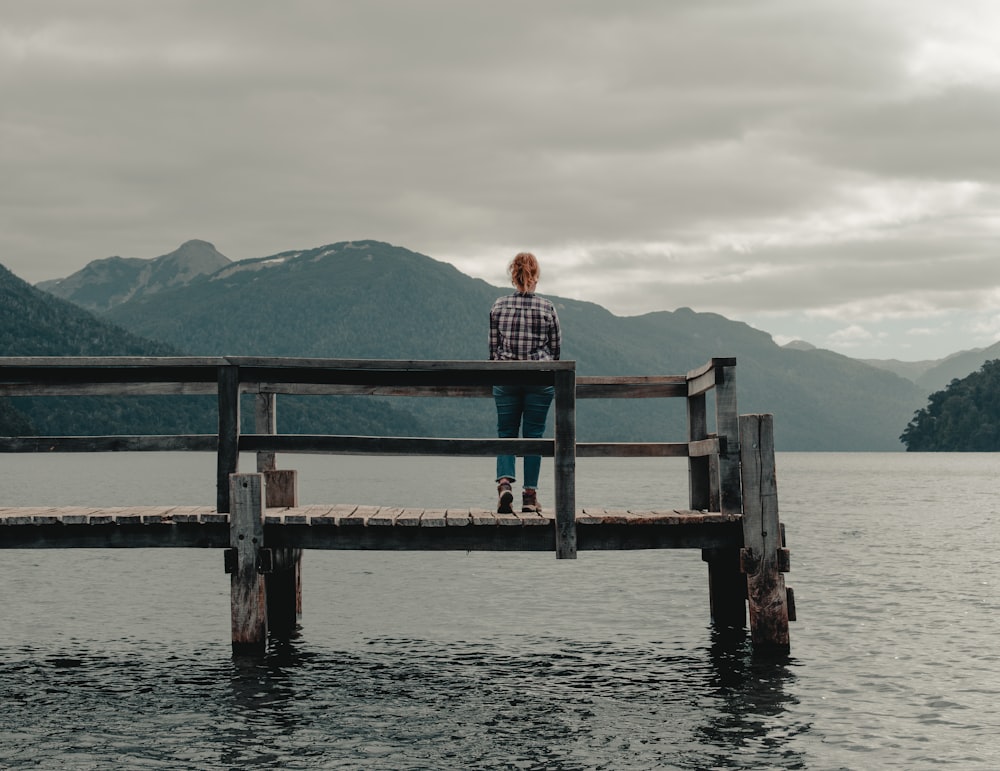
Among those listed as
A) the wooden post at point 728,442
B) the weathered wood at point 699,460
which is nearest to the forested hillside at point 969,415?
the weathered wood at point 699,460

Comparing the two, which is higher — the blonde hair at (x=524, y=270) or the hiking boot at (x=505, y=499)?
the blonde hair at (x=524, y=270)

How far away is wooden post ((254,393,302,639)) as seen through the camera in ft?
45.0

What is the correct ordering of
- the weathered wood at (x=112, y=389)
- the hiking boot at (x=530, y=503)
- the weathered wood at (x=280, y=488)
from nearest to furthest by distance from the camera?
the weathered wood at (x=112, y=389) → the hiking boot at (x=530, y=503) → the weathered wood at (x=280, y=488)

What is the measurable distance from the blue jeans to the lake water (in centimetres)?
234

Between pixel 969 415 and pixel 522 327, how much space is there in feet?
610

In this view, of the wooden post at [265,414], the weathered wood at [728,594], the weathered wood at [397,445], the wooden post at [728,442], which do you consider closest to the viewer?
the weathered wood at [397,445]

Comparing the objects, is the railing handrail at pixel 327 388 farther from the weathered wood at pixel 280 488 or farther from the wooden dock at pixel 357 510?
the weathered wood at pixel 280 488

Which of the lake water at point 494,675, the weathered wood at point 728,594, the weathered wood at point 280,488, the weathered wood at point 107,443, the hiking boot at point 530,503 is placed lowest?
the lake water at point 494,675

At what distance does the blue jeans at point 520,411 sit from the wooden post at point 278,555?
2754 millimetres

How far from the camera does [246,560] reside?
1208 cm

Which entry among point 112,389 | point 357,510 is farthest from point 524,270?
point 112,389

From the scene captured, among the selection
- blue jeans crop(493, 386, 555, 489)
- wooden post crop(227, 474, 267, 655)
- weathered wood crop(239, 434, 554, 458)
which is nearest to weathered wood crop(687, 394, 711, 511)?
blue jeans crop(493, 386, 555, 489)

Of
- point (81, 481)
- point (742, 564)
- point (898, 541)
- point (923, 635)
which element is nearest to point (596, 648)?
point (742, 564)

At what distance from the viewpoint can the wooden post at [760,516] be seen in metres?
12.2
